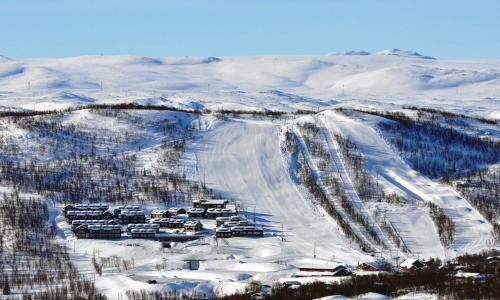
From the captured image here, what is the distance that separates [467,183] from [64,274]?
41694 millimetres

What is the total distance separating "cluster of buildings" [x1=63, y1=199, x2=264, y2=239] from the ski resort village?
0.14 meters

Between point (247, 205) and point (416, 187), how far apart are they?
15.8 metres

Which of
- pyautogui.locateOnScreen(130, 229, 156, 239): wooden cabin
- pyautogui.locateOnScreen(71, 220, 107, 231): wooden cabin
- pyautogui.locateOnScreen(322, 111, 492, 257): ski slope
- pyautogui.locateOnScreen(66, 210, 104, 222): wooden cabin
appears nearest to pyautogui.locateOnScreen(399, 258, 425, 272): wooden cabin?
pyautogui.locateOnScreen(322, 111, 492, 257): ski slope

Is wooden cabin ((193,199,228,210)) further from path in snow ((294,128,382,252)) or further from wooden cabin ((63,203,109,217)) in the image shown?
path in snow ((294,128,382,252))

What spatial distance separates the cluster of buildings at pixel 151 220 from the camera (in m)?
72.1

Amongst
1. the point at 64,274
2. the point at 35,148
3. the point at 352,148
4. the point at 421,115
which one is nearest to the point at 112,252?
the point at 64,274

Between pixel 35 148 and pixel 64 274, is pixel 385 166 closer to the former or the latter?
pixel 35 148

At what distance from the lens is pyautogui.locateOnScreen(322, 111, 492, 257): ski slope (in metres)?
73.1

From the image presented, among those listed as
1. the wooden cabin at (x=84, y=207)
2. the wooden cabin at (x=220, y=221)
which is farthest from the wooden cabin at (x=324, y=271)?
the wooden cabin at (x=84, y=207)

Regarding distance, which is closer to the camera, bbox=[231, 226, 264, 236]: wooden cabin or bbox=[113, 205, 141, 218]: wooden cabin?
bbox=[231, 226, 264, 236]: wooden cabin

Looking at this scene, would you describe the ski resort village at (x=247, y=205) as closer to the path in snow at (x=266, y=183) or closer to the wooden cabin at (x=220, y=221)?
the wooden cabin at (x=220, y=221)

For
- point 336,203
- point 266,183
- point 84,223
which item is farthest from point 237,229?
point 266,183

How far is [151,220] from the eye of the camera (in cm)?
7612

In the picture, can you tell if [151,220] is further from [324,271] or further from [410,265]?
[410,265]
